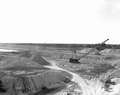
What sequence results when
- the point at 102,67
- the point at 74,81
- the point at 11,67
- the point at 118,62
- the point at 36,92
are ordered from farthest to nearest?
the point at 118,62, the point at 102,67, the point at 11,67, the point at 74,81, the point at 36,92

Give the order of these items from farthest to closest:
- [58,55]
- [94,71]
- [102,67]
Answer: [58,55] → [102,67] → [94,71]

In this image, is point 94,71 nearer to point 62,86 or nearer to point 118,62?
point 118,62

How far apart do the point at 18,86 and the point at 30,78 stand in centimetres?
249

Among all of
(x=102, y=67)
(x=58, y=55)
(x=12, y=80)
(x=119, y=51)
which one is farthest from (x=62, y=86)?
(x=119, y=51)

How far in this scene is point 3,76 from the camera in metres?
23.6

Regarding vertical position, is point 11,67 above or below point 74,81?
above

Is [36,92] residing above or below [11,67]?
below

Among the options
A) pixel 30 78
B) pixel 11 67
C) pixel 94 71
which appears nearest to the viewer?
pixel 30 78

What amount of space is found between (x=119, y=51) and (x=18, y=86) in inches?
2044

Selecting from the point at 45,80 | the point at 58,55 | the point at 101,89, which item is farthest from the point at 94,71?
the point at 58,55

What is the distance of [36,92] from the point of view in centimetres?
2139

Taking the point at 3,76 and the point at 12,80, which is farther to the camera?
the point at 3,76

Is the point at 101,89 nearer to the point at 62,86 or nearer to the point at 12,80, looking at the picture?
the point at 62,86

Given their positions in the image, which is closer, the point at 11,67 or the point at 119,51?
the point at 11,67
